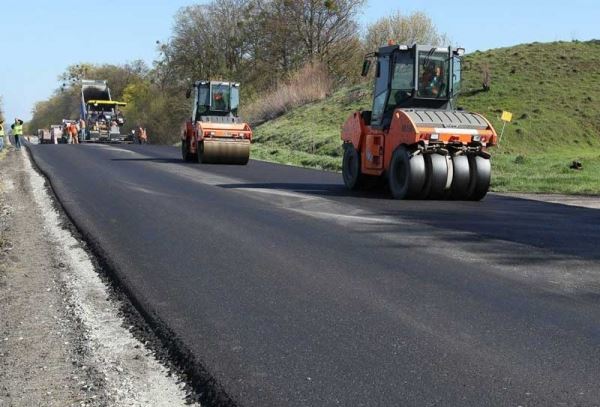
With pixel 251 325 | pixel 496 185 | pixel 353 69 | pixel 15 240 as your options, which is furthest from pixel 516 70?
pixel 251 325

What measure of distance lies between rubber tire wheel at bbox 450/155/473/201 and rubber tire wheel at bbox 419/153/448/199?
0.21 metres

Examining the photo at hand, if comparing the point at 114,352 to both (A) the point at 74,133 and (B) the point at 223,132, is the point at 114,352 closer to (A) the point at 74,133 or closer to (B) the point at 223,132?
(B) the point at 223,132

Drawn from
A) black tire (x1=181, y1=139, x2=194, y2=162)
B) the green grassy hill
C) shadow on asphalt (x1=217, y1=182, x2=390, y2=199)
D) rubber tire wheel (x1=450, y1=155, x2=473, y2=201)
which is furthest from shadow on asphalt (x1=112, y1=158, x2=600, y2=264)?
black tire (x1=181, y1=139, x2=194, y2=162)

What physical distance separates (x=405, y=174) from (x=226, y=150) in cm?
1174

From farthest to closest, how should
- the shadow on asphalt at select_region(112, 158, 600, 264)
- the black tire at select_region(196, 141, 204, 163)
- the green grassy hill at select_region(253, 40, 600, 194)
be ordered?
the green grassy hill at select_region(253, 40, 600, 194) → the black tire at select_region(196, 141, 204, 163) → the shadow on asphalt at select_region(112, 158, 600, 264)

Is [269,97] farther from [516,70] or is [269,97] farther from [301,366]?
[301,366]

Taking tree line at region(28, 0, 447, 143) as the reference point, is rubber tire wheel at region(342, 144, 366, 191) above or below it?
below

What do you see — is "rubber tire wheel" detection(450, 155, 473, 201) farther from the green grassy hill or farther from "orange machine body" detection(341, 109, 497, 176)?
the green grassy hill

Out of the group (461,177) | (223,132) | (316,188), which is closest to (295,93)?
(223,132)

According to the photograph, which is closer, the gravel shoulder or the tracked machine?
the gravel shoulder

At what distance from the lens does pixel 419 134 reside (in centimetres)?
1500

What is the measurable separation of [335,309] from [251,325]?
2.64ft

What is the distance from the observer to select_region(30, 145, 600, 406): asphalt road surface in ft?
16.0

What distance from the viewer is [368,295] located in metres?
7.10
